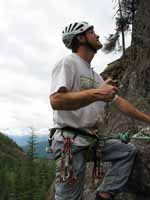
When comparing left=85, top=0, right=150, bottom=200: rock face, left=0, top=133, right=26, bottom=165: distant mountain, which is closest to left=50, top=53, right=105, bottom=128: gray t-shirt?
left=85, top=0, right=150, bottom=200: rock face

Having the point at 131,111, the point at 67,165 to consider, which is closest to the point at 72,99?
the point at 67,165

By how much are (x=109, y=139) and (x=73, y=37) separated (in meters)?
1.55

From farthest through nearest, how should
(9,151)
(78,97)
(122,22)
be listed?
1. (9,151)
2. (122,22)
3. (78,97)

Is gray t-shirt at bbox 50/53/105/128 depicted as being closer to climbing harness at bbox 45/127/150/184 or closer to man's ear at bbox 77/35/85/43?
climbing harness at bbox 45/127/150/184

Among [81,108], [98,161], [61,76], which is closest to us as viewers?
[61,76]

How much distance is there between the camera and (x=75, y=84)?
5414 millimetres

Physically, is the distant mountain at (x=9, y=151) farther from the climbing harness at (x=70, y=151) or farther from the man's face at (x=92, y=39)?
the man's face at (x=92, y=39)

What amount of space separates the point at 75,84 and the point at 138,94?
751 cm

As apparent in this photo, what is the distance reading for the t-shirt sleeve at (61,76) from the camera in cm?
515

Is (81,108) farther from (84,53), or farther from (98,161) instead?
(98,161)

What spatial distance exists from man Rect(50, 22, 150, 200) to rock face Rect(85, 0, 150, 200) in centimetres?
64

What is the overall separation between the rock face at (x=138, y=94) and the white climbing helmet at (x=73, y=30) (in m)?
2.06

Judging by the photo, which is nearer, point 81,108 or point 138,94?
point 81,108

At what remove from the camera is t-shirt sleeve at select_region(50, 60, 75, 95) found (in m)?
5.15
